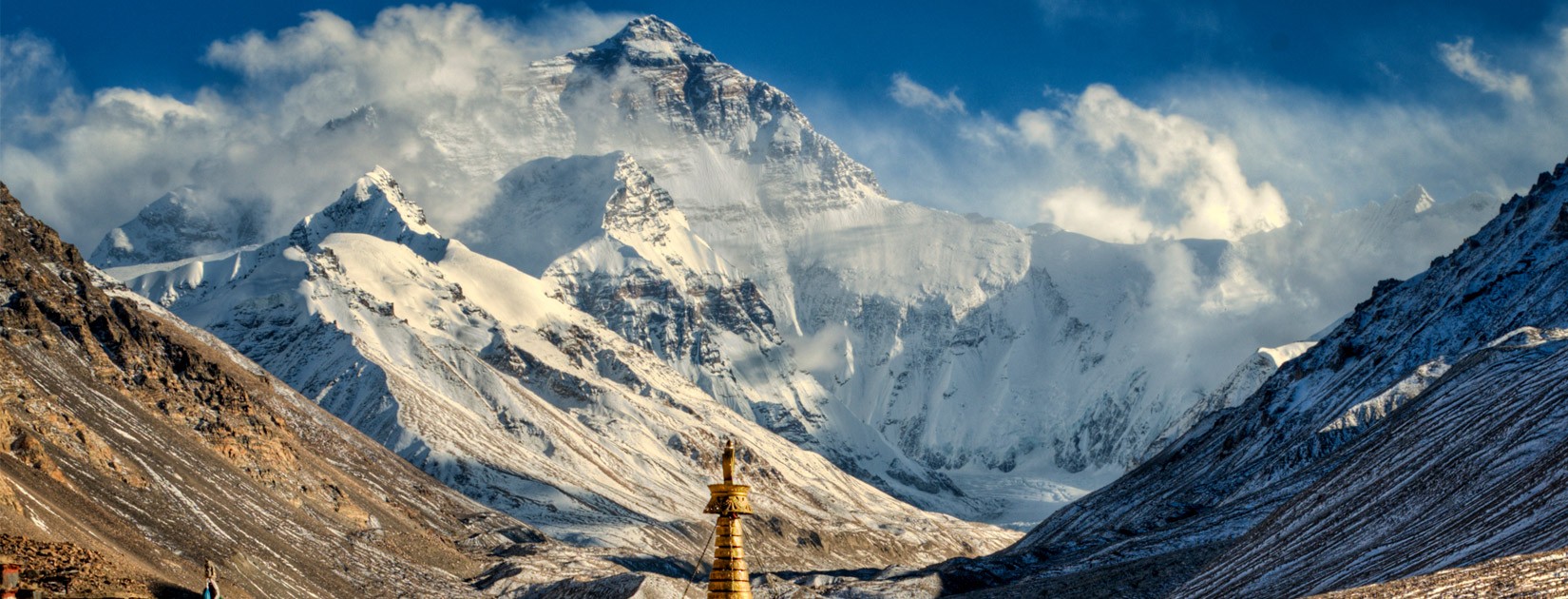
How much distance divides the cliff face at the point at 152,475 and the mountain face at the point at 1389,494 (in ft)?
185

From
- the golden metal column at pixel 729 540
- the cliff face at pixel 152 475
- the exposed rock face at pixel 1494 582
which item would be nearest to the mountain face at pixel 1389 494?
the exposed rock face at pixel 1494 582

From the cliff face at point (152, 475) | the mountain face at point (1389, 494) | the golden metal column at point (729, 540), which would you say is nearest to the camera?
the golden metal column at point (729, 540)

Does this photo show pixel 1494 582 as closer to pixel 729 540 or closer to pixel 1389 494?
pixel 729 540

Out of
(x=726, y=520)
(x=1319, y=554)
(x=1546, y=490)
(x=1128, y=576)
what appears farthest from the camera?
(x=1128, y=576)

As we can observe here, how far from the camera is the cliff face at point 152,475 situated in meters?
123

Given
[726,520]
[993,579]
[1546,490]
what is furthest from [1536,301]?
[726,520]

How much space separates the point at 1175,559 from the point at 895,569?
154ft

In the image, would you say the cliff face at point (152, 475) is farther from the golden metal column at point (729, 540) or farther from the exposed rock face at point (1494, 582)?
the exposed rock face at point (1494, 582)

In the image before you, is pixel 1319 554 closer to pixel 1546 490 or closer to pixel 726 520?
pixel 1546 490

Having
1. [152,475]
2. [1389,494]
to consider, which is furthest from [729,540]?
[152,475]

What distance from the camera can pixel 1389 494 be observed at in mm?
99750

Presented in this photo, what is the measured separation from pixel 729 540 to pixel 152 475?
11836 centimetres

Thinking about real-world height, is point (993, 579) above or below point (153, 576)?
above

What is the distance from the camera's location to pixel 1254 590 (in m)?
96.8
